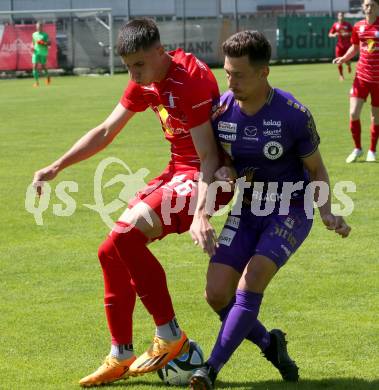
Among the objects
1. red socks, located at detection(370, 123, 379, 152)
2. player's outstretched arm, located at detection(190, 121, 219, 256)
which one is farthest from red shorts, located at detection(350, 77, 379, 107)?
player's outstretched arm, located at detection(190, 121, 219, 256)

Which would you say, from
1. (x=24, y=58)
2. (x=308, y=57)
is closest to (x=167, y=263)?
(x=24, y=58)

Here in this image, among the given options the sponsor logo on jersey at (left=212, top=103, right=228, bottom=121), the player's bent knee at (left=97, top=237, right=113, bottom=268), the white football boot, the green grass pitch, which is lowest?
the white football boot

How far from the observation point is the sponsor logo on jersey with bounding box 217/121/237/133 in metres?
5.38

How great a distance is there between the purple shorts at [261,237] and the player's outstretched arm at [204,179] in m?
0.17

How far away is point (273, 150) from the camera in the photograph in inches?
210

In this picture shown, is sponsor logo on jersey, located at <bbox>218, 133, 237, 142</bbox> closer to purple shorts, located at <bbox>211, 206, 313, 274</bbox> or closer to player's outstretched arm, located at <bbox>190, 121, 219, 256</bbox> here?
player's outstretched arm, located at <bbox>190, 121, 219, 256</bbox>

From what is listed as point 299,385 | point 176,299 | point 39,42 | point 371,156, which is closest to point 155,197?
point 299,385

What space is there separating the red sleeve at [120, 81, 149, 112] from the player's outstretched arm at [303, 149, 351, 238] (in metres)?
1.06

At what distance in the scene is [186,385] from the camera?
5.59 meters

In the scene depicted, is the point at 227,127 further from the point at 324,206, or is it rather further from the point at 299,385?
the point at 299,385

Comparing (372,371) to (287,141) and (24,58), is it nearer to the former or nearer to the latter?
(287,141)

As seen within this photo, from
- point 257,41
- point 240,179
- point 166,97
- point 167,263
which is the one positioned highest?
point 257,41

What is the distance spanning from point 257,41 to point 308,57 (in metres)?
44.9

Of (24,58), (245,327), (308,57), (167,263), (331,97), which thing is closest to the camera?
(245,327)
